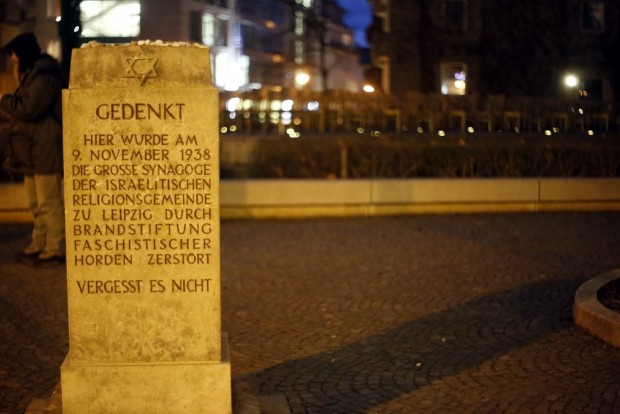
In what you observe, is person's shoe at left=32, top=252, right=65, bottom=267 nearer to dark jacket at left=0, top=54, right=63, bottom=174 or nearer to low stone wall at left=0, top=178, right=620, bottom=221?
dark jacket at left=0, top=54, right=63, bottom=174

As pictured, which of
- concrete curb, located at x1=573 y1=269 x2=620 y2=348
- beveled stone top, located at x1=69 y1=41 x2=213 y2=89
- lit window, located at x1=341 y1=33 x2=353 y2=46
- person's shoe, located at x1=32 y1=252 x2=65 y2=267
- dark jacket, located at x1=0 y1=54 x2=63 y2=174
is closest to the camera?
beveled stone top, located at x1=69 y1=41 x2=213 y2=89

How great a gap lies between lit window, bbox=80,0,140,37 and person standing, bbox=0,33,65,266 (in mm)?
3002

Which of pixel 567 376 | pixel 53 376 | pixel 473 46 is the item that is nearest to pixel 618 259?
pixel 567 376

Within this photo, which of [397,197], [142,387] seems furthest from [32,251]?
[142,387]

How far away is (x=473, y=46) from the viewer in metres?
43.7

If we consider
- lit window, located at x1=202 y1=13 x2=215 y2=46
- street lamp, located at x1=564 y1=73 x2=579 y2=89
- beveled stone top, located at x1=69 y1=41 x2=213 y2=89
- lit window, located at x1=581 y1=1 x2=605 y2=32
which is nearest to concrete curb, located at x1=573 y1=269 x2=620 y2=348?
beveled stone top, located at x1=69 y1=41 x2=213 y2=89

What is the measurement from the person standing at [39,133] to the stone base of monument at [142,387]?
4742 mm

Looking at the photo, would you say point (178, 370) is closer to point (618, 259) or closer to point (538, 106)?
point (618, 259)

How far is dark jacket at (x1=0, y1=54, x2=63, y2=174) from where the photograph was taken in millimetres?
9094

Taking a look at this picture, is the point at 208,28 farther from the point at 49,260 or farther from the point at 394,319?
the point at 394,319

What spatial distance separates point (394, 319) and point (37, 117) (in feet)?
12.8

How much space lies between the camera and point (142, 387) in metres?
4.91

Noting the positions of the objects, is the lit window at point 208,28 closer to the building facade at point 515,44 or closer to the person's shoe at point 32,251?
the building facade at point 515,44

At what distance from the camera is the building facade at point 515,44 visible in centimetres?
4322
